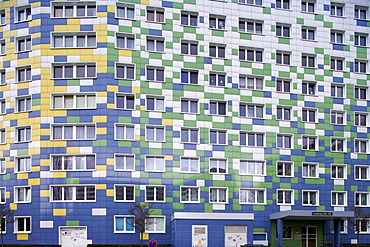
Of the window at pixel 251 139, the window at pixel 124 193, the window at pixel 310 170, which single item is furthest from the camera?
the window at pixel 310 170

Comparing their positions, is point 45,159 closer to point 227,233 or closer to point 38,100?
point 38,100

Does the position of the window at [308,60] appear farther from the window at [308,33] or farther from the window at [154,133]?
the window at [154,133]

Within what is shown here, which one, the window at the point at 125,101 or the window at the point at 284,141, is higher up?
the window at the point at 125,101

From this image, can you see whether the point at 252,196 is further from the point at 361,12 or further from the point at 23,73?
the point at 23,73

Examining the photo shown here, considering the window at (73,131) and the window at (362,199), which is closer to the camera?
A: the window at (73,131)

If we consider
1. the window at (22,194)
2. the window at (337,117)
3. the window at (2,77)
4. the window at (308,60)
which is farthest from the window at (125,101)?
the window at (337,117)

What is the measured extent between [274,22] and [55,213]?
3302 centimetres

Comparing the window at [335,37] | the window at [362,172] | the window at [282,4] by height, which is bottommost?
the window at [362,172]

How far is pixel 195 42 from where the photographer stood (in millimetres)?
59719

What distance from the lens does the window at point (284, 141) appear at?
200ft

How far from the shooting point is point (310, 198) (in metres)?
60.6

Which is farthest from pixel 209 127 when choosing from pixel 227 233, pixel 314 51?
pixel 314 51

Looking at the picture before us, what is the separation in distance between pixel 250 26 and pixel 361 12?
1571 centimetres

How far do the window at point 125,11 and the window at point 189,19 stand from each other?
5.81 m
